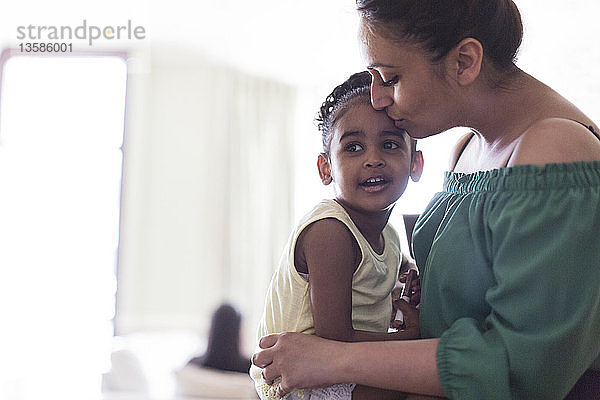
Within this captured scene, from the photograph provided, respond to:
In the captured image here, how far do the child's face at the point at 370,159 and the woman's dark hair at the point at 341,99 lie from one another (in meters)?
0.02

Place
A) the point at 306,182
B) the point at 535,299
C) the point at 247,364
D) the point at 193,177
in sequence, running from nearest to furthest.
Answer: the point at 535,299 → the point at 247,364 → the point at 193,177 → the point at 306,182

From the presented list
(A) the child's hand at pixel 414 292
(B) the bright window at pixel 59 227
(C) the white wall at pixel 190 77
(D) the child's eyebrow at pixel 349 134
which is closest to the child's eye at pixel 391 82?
(D) the child's eyebrow at pixel 349 134

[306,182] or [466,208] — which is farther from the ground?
[306,182]

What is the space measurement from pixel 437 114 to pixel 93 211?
479cm

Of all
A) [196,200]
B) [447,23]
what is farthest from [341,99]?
[196,200]

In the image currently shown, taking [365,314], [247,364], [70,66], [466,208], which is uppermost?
[70,66]

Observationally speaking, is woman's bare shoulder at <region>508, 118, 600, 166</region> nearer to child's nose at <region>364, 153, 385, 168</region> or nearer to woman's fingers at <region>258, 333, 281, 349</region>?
child's nose at <region>364, 153, 385, 168</region>

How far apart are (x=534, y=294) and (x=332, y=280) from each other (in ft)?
1.08

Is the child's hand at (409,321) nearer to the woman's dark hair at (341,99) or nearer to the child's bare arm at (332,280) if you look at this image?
the child's bare arm at (332,280)

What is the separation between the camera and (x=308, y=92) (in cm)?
656

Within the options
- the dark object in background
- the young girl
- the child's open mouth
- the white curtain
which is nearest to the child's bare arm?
the young girl

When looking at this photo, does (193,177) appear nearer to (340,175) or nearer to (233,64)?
(233,64)

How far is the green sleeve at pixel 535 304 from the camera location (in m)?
0.86

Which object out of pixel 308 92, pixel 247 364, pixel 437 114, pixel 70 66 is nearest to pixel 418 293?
pixel 437 114
